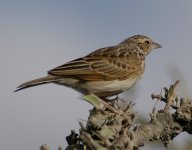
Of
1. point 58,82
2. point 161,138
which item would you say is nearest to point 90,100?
point 161,138

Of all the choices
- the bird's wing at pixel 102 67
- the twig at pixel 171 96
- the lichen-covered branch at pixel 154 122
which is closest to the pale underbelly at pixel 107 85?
the bird's wing at pixel 102 67

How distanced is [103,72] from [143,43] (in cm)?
202

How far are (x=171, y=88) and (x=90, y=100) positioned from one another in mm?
1067

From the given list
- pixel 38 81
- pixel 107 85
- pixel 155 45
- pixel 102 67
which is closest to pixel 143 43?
pixel 155 45

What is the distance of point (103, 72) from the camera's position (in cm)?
955

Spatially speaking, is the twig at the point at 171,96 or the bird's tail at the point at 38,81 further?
the bird's tail at the point at 38,81

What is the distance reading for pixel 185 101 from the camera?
4840 mm

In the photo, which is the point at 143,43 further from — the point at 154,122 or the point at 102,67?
the point at 154,122

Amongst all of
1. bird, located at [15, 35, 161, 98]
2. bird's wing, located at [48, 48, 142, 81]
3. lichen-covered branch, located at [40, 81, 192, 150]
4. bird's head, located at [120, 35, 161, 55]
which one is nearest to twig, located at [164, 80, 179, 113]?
lichen-covered branch, located at [40, 81, 192, 150]

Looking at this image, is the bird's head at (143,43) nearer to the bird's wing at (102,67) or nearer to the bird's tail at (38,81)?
the bird's wing at (102,67)

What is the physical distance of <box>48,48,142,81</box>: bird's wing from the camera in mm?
8961

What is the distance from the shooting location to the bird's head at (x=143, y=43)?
1111 centimetres

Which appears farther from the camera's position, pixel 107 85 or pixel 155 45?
pixel 155 45

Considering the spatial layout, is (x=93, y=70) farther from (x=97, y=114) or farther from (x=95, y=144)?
(x=95, y=144)
